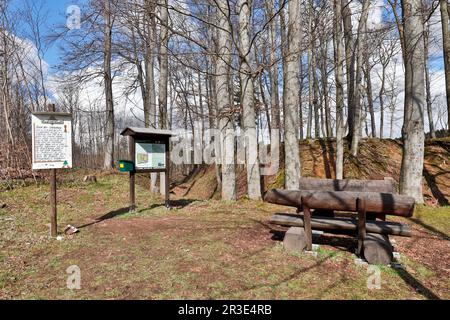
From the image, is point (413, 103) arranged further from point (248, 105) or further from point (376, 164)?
point (376, 164)

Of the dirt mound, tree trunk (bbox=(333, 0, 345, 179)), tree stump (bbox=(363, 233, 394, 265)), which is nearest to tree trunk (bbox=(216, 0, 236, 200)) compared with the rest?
the dirt mound

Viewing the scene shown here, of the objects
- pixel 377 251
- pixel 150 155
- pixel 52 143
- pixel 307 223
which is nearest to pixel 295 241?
pixel 307 223

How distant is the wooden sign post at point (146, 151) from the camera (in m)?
7.38

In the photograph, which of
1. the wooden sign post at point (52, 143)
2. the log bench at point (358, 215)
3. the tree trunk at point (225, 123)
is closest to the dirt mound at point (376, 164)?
the tree trunk at point (225, 123)

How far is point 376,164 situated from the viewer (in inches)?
463

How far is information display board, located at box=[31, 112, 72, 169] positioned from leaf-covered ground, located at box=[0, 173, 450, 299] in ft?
4.88

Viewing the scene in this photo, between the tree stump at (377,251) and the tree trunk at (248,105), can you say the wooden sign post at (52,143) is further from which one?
the tree stump at (377,251)

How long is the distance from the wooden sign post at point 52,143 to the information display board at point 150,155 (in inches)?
83.8

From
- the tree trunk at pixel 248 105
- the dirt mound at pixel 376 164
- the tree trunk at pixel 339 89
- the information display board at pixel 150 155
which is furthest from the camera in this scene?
the dirt mound at pixel 376 164

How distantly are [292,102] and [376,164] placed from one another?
6131 mm

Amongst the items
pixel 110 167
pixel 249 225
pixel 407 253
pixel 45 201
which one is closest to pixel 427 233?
pixel 407 253

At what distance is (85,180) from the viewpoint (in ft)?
42.3

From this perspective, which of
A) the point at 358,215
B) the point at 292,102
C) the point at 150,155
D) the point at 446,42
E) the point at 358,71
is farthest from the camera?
the point at 446,42
